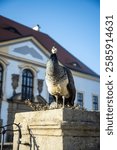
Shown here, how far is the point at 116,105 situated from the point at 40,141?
4.93 feet

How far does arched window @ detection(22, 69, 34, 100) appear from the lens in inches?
754

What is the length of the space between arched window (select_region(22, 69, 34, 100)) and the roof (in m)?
2.35

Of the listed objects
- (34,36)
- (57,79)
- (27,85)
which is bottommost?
(57,79)

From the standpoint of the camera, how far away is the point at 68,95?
457cm

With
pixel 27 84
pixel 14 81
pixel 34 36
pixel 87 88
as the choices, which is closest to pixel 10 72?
pixel 14 81

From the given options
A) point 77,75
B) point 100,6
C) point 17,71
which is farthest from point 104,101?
point 77,75

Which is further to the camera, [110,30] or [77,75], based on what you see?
Answer: [77,75]

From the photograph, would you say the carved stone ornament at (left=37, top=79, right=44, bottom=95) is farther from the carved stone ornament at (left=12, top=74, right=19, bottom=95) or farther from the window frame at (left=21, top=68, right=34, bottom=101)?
the carved stone ornament at (left=12, top=74, right=19, bottom=95)

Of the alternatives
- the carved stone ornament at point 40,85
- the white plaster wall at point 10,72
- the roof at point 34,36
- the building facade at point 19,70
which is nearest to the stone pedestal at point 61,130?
the building facade at point 19,70

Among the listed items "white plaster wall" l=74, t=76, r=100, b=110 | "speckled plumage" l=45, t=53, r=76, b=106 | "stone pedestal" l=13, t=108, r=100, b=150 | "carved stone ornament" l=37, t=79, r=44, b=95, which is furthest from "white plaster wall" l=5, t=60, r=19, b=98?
"stone pedestal" l=13, t=108, r=100, b=150

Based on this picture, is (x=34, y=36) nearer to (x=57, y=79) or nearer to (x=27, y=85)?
(x=27, y=85)

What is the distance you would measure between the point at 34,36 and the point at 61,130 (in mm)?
17028

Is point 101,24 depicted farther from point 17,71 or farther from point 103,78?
point 17,71

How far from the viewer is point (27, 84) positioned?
762 inches
